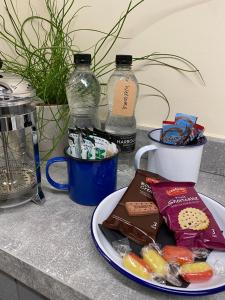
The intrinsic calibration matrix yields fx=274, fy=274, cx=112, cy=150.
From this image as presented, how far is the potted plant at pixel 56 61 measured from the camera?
68cm

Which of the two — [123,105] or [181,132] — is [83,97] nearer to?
[123,105]

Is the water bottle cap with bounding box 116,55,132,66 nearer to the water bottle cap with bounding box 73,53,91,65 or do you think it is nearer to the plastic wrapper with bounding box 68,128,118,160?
the water bottle cap with bounding box 73,53,91,65

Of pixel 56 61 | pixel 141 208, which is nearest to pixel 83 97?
pixel 56 61

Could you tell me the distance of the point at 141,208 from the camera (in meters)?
0.48

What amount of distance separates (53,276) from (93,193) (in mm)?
183

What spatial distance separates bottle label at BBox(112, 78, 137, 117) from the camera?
631mm

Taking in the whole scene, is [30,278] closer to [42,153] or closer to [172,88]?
[42,153]

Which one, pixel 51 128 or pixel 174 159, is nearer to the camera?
pixel 174 159

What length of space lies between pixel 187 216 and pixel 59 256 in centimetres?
22

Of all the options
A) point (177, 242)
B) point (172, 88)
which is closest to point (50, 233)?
point (177, 242)

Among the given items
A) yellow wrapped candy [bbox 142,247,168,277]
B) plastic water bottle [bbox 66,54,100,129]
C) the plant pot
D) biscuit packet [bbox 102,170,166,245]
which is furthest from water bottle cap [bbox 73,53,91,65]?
yellow wrapped candy [bbox 142,247,168,277]

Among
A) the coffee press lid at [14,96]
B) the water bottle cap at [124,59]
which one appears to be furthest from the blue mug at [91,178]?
the water bottle cap at [124,59]

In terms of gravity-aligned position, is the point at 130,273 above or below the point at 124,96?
below

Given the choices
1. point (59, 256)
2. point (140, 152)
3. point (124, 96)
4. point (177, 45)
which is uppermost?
point (177, 45)
